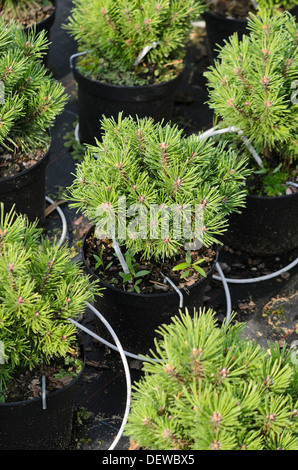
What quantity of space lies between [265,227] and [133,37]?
104cm

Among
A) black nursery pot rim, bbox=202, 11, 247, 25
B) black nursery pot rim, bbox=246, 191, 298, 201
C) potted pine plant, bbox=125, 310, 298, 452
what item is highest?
black nursery pot rim, bbox=202, 11, 247, 25

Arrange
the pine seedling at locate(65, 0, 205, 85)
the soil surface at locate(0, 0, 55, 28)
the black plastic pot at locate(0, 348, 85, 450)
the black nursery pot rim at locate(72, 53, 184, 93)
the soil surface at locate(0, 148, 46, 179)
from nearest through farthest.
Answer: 1. the black plastic pot at locate(0, 348, 85, 450)
2. the soil surface at locate(0, 148, 46, 179)
3. the pine seedling at locate(65, 0, 205, 85)
4. the black nursery pot rim at locate(72, 53, 184, 93)
5. the soil surface at locate(0, 0, 55, 28)

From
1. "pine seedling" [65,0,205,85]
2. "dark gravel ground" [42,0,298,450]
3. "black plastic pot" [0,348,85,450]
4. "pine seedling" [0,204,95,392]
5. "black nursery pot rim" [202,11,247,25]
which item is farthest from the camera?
"black nursery pot rim" [202,11,247,25]

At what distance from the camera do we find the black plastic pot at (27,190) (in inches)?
110

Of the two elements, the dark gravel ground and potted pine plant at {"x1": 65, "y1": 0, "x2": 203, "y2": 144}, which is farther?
potted pine plant at {"x1": 65, "y1": 0, "x2": 203, "y2": 144}

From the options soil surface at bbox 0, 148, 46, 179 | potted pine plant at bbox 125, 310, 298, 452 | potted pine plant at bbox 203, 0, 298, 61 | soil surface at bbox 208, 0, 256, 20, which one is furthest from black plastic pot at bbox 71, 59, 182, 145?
potted pine plant at bbox 125, 310, 298, 452

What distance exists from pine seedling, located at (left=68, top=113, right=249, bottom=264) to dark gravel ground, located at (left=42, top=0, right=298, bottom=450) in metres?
0.31

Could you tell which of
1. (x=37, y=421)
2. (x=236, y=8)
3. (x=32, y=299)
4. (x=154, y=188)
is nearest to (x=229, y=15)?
(x=236, y=8)

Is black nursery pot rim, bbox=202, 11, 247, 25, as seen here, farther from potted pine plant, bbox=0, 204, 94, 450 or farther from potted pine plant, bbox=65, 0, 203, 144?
potted pine plant, bbox=0, 204, 94, 450

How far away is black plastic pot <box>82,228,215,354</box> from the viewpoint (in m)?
2.44

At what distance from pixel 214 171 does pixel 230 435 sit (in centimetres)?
104

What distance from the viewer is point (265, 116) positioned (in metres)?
2.55

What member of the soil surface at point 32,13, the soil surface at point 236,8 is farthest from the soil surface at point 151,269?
the soil surface at point 236,8

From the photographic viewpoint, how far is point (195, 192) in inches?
88.6
